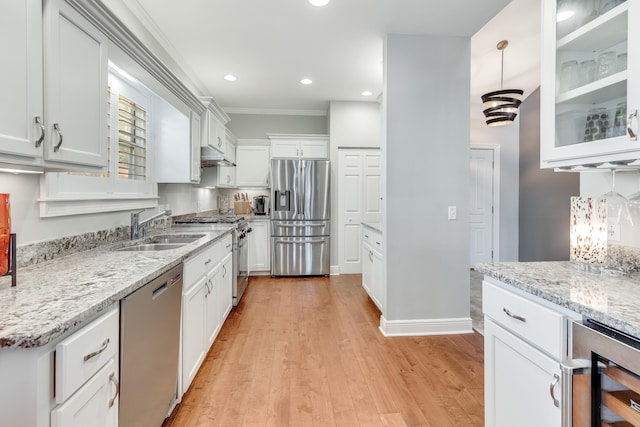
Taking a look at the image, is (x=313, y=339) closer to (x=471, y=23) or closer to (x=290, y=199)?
(x=290, y=199)

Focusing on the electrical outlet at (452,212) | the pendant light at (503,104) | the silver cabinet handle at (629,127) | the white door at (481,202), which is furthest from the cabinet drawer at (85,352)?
the white door at (481,202)

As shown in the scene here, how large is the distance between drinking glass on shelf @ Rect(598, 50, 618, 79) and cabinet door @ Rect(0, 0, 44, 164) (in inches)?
85.6

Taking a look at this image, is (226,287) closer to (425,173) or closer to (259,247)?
(259,247)

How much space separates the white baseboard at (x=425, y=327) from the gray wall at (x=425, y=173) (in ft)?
0.16

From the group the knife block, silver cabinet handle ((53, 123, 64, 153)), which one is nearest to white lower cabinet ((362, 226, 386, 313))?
the knife block

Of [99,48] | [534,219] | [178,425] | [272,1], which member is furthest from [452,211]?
[534,219]

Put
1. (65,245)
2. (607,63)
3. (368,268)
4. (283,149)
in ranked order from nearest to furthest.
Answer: (607,63), (65,245), (368,268), (283,149)

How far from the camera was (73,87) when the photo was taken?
4.61ft

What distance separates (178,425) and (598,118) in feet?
8.11

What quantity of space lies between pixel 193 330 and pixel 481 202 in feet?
17.0

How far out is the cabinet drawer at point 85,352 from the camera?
870mm

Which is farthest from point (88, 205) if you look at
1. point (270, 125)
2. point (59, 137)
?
point (270, 125)

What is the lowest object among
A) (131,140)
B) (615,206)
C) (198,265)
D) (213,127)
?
(198,265)

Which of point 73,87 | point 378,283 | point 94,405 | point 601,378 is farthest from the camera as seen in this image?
point 378,283
